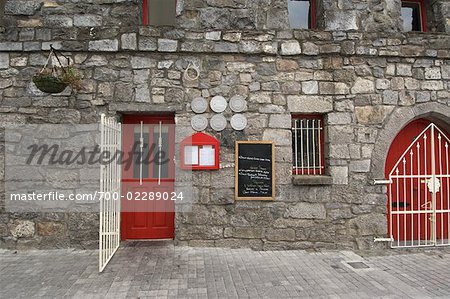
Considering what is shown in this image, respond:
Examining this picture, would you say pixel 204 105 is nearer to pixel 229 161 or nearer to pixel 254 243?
pixel 229 161

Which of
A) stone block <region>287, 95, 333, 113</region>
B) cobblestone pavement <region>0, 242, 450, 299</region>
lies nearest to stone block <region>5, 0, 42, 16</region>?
cobblestone pavement <region>0, 242, 450, 299</region>

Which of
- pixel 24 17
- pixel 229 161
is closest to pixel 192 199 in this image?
pixel 229 161

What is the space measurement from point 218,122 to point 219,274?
2111 millimetres

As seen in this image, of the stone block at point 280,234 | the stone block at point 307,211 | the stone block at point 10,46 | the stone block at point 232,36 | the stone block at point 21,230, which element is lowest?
the stone block at point 280,234

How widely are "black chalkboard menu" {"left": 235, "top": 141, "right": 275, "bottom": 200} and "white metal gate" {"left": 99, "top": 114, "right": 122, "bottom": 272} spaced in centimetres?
173

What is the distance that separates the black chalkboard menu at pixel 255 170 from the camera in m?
4.68

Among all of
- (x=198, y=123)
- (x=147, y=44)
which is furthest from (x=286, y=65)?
(x=147, y=44)

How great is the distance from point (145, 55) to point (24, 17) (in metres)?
1.84

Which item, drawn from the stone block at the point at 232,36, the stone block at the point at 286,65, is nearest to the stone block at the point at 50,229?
the stone block at the point at 232,36

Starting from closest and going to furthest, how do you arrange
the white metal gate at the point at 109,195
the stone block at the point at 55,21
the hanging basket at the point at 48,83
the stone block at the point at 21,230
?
the white metal gate at the point at 109,195
the hanging basket at the point at 48,83
the stone block at the point at 21,230
the stone block at the point at 55,21

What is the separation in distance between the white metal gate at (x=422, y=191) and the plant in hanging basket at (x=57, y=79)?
4.94 meters

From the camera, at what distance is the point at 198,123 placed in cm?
465

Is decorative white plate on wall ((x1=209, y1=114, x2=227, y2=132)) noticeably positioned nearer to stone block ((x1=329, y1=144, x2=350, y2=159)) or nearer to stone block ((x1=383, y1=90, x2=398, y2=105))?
stone block ((x1=329, y1=144, x2=350, y2=159))

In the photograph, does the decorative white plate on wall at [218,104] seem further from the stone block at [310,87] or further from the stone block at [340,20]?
the stone block at [340,20]
